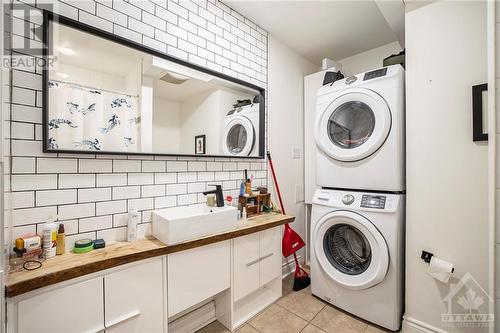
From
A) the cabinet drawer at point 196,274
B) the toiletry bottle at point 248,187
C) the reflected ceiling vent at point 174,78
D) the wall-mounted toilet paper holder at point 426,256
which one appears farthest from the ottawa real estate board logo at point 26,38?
the wall-mounted toilet paper holder at point 426,256

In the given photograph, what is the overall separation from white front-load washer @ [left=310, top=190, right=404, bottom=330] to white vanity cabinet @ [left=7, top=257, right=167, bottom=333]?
1317mm

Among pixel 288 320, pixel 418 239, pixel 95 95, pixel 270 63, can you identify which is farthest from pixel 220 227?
pixel 270 63

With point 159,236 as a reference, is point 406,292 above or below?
below

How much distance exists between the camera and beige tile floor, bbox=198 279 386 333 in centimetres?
168

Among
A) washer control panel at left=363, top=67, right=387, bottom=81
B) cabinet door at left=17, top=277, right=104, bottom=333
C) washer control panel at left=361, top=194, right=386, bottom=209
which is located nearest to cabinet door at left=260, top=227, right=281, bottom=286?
washer control panel at left=361, top=194, right=386, bottom=209

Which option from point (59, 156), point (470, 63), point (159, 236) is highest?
Answer: point (470, 63)

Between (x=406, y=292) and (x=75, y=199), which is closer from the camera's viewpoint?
(x=75, y=199)

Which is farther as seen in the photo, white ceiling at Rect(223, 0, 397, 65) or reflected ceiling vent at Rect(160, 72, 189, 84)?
white ceiling at Rect(223, 0, 397, 65)

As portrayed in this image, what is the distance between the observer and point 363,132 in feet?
6.10

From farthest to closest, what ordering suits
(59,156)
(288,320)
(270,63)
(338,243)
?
(270,63) < (338,243) < (288,320) < (59,156)

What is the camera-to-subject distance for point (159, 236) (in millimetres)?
1402

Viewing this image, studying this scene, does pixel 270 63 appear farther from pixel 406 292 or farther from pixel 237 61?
pixel 406 292

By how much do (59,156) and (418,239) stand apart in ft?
7.48

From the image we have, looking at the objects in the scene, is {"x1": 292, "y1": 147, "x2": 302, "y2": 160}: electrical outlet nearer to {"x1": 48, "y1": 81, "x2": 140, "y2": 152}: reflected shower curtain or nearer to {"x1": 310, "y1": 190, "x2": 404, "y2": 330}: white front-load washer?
{"x1": 310, "y1": 190, "x2": 404, "y2": 330}: white front-load washer
